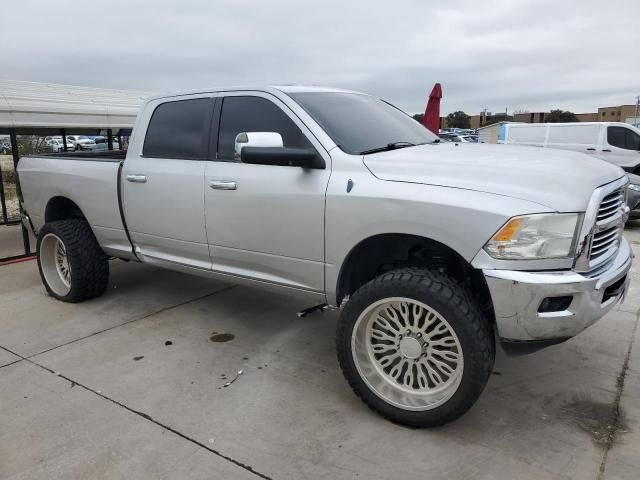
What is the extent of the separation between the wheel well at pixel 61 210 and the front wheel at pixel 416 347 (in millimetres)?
3474

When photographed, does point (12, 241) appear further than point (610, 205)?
Yes

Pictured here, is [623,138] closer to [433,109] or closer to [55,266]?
[433,109]

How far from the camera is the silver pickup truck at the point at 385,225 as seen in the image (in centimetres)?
256

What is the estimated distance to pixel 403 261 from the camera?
10.9ft

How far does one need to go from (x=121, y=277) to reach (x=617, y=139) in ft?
44.3

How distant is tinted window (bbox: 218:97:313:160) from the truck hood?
0.65 m

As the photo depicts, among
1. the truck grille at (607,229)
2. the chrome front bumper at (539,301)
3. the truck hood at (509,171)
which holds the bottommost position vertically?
the chrome front bumper at (539,301)

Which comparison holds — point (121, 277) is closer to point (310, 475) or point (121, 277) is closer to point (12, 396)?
point (12, 396)

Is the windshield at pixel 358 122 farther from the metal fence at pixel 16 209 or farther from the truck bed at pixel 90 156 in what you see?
the metal fence at pixel 16 209

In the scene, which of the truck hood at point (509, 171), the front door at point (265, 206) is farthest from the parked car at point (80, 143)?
the truck hood at point (509, 171)

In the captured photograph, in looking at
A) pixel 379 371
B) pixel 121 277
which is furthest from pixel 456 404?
pixel 121 277

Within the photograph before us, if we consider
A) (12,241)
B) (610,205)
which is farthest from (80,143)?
(610,205)

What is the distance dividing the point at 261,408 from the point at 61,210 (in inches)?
134

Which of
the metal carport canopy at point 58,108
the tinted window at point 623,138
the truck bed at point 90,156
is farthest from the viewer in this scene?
the tinted window at point 623,138
